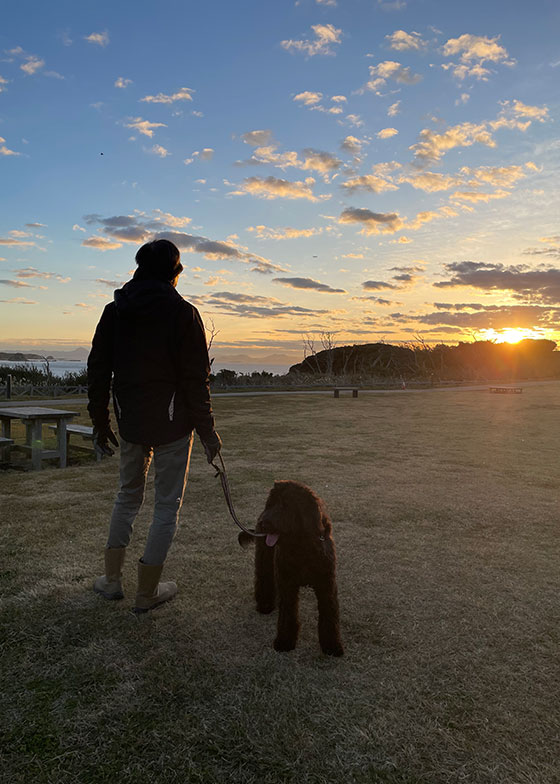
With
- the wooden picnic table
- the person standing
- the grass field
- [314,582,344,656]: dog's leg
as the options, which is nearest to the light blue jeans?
the person standing

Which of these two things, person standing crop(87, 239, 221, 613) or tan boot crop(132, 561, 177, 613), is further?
tan boot crop(132, 561, 177, 613)

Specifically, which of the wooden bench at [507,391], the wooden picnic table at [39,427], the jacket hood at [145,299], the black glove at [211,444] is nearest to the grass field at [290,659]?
the black glove at [211,444]

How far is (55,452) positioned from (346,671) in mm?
6436

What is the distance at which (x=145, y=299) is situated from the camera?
2.96 meters

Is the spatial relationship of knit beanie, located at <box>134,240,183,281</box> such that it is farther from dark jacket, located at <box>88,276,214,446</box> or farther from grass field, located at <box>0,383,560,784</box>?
grass field, located at <box>0,383,560,784</box>

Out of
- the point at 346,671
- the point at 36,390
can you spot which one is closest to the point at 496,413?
the point at 346,671

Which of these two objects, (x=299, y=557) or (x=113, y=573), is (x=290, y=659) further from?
(x=113, y=573)

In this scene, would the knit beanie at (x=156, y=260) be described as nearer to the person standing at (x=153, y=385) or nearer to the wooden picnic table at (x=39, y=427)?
the person standing at (x=153, y=385)

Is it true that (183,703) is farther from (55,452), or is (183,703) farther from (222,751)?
(55,452)

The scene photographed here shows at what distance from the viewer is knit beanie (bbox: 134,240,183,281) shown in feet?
10.2

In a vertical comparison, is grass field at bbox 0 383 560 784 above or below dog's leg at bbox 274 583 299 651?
below

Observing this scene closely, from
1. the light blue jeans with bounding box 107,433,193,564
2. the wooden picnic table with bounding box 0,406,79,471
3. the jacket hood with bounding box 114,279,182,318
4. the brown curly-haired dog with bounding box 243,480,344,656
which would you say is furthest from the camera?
the wooden picnic table with bounding box 0,406,79,471

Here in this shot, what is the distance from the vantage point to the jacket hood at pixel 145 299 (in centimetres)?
295

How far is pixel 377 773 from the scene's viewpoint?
1979mm
